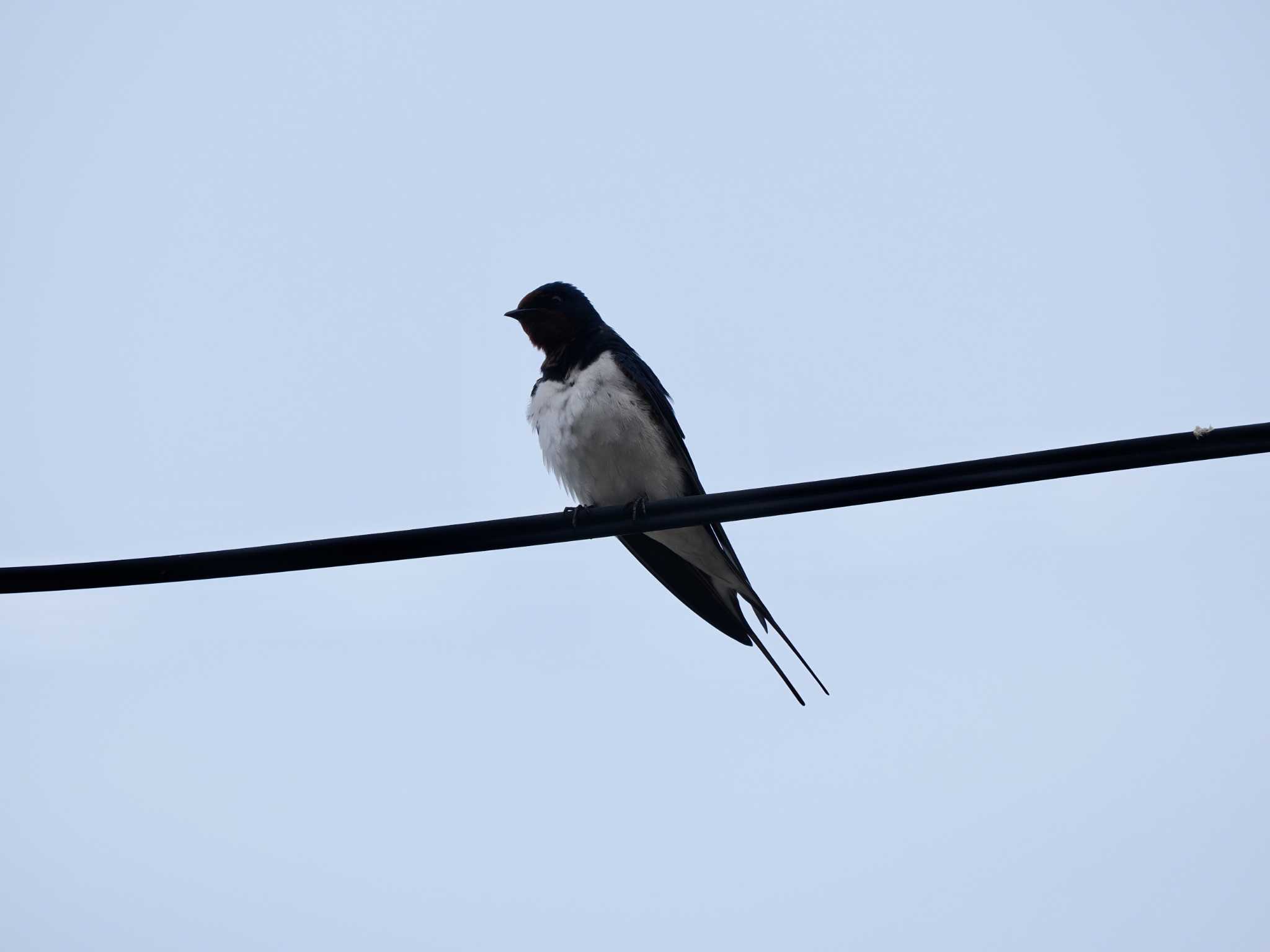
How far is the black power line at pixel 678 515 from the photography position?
101 inches

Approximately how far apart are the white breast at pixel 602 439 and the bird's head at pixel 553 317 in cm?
45

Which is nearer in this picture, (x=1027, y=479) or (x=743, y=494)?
(x=1027, y=479)

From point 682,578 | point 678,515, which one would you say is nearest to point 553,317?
point 682,578

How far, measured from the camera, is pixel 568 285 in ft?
19.6

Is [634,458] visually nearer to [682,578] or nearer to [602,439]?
[602,439]

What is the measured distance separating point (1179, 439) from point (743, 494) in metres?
0.93

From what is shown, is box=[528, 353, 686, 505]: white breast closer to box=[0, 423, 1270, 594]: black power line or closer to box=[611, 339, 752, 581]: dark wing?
box=[611, 339, 752, 581]: dark wing

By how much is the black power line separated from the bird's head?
252 centimetres

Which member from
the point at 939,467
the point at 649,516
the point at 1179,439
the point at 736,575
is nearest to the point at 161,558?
the point at 649,516

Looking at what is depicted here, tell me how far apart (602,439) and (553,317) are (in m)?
0.97

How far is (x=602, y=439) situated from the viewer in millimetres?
4938

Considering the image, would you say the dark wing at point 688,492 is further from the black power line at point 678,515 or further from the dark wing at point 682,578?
the black power line at point 678,515

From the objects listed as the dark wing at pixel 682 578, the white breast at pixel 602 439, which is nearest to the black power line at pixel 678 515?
the white breast at pixel 602 439

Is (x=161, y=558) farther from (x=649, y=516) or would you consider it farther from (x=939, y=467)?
(x=939, y=467)
